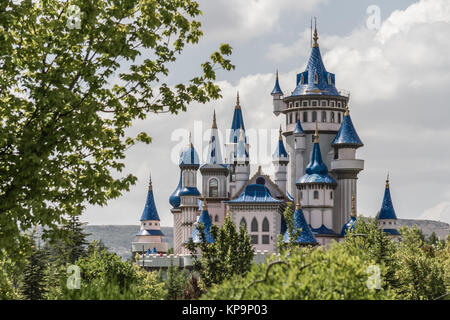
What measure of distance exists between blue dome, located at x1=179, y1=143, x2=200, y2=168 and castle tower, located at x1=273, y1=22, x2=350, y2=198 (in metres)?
10.5

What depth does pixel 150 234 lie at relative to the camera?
119m

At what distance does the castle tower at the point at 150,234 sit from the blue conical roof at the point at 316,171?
31.0 metres

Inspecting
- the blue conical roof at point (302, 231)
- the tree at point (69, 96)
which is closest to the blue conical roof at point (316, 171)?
the blue conical roof at point (302, 231)

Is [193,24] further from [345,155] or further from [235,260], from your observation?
[345,155]

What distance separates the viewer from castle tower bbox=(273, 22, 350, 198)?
10056 cm

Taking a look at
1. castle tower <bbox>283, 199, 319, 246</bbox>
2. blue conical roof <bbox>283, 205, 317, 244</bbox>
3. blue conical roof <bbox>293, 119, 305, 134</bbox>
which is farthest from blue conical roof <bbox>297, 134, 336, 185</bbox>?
blue conical roof <bbox>283, 205, 317, 244</bbox>

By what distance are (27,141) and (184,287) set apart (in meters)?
46.0

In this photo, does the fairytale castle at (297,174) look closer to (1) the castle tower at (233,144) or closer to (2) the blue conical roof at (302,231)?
(1) the castle tower at (233,144)

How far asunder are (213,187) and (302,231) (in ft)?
57.2

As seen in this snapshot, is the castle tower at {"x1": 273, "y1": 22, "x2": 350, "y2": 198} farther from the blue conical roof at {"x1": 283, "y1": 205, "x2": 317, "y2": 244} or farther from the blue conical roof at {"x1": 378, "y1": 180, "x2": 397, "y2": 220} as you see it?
the blue conical roof at {"x1": 283, "y1": 205, "x2": 317, "y2": 244}

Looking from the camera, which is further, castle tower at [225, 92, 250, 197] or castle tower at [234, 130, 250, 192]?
castle tower at [225, 92, 250, 197]

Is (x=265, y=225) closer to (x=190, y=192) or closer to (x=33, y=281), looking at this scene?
(x=190, y=192)

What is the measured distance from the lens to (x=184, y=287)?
67312 mm
